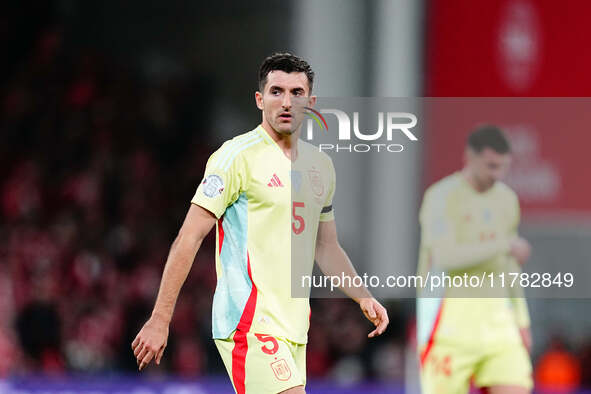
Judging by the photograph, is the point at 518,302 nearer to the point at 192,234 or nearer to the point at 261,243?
the point at 261,243

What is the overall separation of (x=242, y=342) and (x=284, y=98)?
957 millimetres

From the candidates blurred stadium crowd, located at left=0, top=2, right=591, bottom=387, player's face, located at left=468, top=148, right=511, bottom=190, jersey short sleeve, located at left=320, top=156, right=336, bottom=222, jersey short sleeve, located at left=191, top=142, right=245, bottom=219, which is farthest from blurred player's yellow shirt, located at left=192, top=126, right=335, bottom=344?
blurred stadium crowd, located at left=0, top=2, right=591, bottom=387

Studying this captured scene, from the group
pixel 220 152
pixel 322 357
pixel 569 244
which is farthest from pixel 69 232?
pixel 220 152

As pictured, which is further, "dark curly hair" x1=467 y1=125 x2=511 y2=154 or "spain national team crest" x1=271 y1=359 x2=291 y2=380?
"dark curly hair" x1=467 y1=125 x2=511 y2=154

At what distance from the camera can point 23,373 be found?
9.80 metres

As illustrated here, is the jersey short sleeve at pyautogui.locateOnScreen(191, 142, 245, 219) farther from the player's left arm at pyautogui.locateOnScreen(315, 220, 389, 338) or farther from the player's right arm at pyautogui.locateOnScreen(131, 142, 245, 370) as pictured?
the player's left arm at pyautogui.locateOnScreen(315, 220, 389, 338)

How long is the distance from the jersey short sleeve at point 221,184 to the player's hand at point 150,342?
18.7 inches

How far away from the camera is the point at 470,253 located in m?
5.61

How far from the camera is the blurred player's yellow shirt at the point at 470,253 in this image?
5633mm

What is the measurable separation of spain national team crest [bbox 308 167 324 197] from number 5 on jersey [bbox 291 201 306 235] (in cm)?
11

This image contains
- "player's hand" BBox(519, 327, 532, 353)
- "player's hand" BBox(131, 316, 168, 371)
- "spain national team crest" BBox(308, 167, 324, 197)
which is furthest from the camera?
"player's hand" BBox(519, 327, 532, 353)

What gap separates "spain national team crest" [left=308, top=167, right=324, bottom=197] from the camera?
4.51m

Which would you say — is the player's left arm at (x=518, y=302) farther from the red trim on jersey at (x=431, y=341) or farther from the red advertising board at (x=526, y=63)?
the red advertising board at (x=526, y=63)

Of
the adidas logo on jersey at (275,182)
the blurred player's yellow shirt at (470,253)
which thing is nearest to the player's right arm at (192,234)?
the adidas logo on jersey at (275,182)
